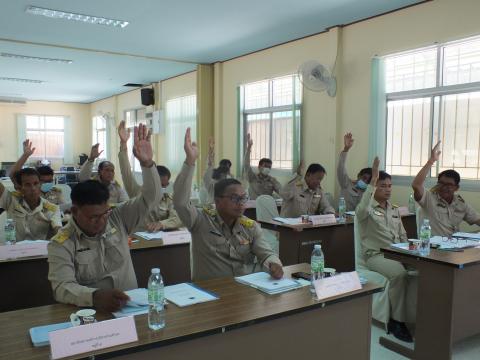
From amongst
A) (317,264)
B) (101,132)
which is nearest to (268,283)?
(317,264)

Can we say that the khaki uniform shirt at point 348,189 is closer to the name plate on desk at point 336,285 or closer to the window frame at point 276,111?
the window frame at point 276,111

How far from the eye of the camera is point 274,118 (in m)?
7.34

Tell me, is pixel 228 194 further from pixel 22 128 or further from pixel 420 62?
pixel 22 128

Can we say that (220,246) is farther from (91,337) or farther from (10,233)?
(10,233)

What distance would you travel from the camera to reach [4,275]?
2.78 meters

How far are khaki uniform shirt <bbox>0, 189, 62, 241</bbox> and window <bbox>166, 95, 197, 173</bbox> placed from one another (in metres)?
5.68

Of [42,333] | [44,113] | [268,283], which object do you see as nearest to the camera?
[42,333]

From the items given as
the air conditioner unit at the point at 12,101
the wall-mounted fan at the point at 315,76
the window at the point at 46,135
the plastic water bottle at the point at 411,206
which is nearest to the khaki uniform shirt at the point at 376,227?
the plastic water bottle at the point at 411,206

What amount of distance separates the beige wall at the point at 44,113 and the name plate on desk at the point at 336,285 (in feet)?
47.7

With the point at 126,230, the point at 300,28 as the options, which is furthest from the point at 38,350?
the point at 300,28

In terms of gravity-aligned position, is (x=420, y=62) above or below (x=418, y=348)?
above

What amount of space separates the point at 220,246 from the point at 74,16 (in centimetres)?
449

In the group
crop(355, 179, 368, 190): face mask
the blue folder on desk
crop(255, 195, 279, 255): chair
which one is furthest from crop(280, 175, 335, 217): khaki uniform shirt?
the blue folder on desk

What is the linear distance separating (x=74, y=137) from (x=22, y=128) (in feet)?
5.67
